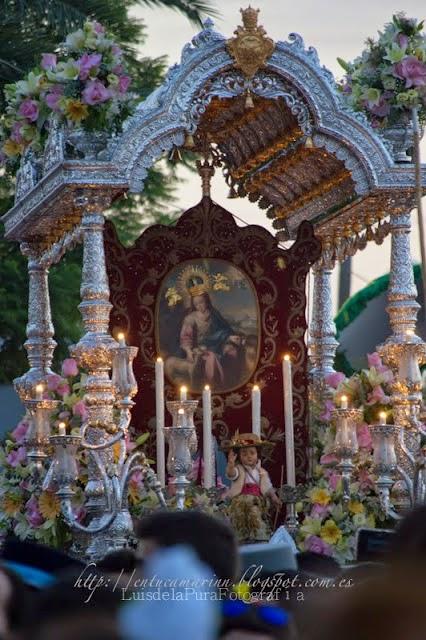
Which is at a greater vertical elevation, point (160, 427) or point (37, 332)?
point (37, 332)

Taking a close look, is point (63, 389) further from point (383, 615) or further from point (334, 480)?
point (383, 615)

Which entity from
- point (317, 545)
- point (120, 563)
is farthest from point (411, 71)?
point (120, 563)

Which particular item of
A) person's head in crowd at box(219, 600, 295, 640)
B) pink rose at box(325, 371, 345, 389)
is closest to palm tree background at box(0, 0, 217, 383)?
pink rose at box(325, 371, 345, 389)

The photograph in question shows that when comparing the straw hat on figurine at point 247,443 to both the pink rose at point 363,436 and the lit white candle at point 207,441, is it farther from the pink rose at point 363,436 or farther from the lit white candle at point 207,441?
the pink rose at point 363,436

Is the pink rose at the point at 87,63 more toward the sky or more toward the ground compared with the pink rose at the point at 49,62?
more toward the ground

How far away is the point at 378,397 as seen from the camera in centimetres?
1143

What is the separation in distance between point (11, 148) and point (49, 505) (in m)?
2.64

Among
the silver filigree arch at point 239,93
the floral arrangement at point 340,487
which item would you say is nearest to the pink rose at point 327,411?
the floral arrangement at point 340,487

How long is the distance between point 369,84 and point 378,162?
2.10 ft

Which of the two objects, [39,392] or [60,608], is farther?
[39,392]

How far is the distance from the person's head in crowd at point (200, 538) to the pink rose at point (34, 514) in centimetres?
660

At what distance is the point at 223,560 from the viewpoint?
4617 millimetres

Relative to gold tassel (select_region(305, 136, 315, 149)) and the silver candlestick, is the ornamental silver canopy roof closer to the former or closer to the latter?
gold tassel (select_region(305, 136, 315, 149))

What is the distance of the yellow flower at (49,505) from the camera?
36.1 ft
